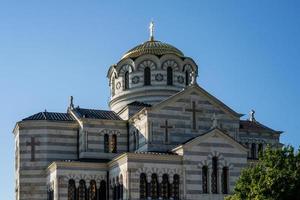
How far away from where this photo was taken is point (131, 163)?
46.9m

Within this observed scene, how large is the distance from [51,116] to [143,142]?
8.57 m

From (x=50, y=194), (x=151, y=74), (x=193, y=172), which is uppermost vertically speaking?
(x=151, y=74)

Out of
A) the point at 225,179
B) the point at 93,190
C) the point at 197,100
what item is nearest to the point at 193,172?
the point at 225,179

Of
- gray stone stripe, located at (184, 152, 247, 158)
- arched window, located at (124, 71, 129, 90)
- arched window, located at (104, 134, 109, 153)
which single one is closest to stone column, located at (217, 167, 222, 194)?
gray stone stripe, located at (184, 152, 247, 158)

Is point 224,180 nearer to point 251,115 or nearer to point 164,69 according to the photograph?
point 164,69

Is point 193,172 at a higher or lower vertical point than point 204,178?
higher

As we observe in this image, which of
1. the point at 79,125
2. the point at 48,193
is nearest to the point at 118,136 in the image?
the point at 79,125

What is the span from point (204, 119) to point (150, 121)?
4276mm

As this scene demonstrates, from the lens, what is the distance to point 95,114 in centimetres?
5591

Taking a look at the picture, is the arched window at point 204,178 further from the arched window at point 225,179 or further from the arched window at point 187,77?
the arched window at point 187,77

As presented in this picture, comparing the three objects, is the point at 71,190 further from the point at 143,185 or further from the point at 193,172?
the point at 193,172

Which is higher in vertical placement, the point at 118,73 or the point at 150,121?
the point at 118,73

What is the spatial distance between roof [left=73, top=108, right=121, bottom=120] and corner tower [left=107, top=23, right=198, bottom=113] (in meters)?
1.99

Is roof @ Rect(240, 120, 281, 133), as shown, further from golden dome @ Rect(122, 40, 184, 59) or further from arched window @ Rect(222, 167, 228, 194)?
arched window @ Rect(222, 167, 228, 194)
